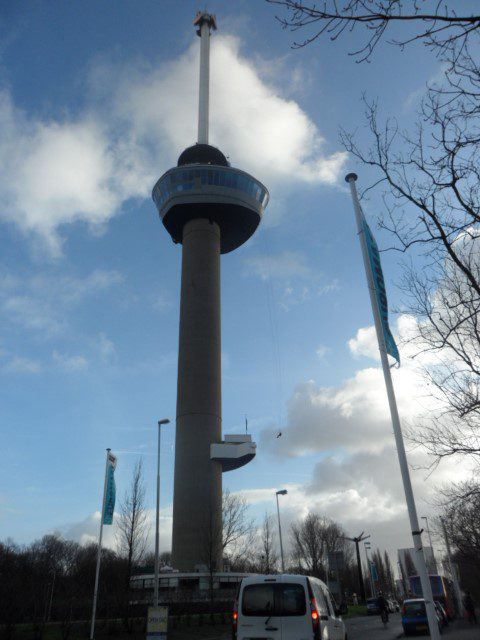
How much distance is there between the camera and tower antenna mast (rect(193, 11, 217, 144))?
77938 mm

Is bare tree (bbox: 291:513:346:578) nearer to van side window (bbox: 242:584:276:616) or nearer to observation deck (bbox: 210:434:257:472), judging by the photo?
observation deck (bbox: 210:434:257:472)

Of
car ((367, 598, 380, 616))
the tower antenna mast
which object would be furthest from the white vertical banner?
the tower antenna mast

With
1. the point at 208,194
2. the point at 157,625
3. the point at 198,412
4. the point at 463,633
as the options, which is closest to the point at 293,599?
the point at 157,625

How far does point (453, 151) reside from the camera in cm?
718

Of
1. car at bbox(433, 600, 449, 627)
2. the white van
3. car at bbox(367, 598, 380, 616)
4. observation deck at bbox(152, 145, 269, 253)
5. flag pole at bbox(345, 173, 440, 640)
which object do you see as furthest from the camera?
observation deck at bbox(152, 145, 269, 253)

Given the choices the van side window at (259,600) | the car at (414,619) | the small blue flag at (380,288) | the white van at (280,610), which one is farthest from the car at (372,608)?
the van side window at (259,600)

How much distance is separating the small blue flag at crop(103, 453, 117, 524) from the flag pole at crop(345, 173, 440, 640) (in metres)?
17.8

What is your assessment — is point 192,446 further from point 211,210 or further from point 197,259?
point 211,210

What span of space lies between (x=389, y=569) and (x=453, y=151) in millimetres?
170285

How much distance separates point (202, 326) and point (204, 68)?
1866 inches

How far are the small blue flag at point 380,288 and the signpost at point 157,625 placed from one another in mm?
9776

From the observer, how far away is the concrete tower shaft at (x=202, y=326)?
52.4m

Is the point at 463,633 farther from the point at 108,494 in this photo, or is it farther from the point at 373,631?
the point at 108,494

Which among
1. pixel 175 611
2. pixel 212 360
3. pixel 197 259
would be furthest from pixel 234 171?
pixel 175 611
